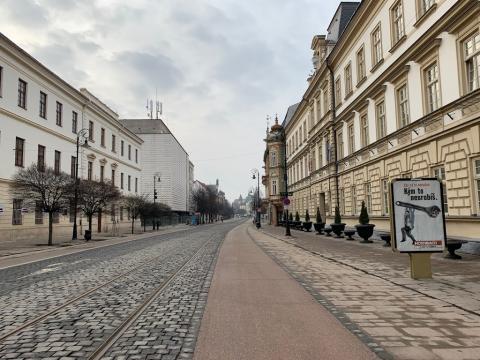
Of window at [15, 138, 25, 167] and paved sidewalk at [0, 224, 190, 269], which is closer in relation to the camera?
paved sidewalk at [0, 224, 190, 269]

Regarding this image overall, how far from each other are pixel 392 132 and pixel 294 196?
36.3m

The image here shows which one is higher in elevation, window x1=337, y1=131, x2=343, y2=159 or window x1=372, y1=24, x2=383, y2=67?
window x1=372, y1=24, x2=383, y2=67

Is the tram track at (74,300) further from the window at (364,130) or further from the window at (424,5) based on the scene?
the window at (364,130)

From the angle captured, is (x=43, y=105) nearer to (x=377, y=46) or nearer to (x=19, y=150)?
(x=19, y=150)

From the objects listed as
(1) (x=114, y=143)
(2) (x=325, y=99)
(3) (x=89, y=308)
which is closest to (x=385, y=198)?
(2) (x=325, y=99)

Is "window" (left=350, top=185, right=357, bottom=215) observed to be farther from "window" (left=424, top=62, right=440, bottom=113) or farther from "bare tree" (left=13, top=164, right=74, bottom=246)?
"bare tree" (left=13, top=164, right=74, bottom=246)

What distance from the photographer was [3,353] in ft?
16.2

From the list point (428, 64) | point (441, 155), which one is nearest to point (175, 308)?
point (441, 155)

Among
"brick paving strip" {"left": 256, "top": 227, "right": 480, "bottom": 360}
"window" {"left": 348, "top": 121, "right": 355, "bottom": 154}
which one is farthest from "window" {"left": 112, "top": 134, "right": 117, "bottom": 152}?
"brick paving strip" {"left": 256, "top": 227, "right": 480, "bottom": 360}

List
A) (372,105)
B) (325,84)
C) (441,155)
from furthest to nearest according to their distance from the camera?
1. (325,84)
2. (372,105)
3. (441,155)

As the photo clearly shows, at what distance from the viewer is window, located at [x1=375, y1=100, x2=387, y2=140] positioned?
23.9 m

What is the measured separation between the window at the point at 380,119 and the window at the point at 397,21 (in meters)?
3.73

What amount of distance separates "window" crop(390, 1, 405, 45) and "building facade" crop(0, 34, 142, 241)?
23159 mm

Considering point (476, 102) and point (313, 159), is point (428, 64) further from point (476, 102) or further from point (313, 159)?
point (313, 159)
